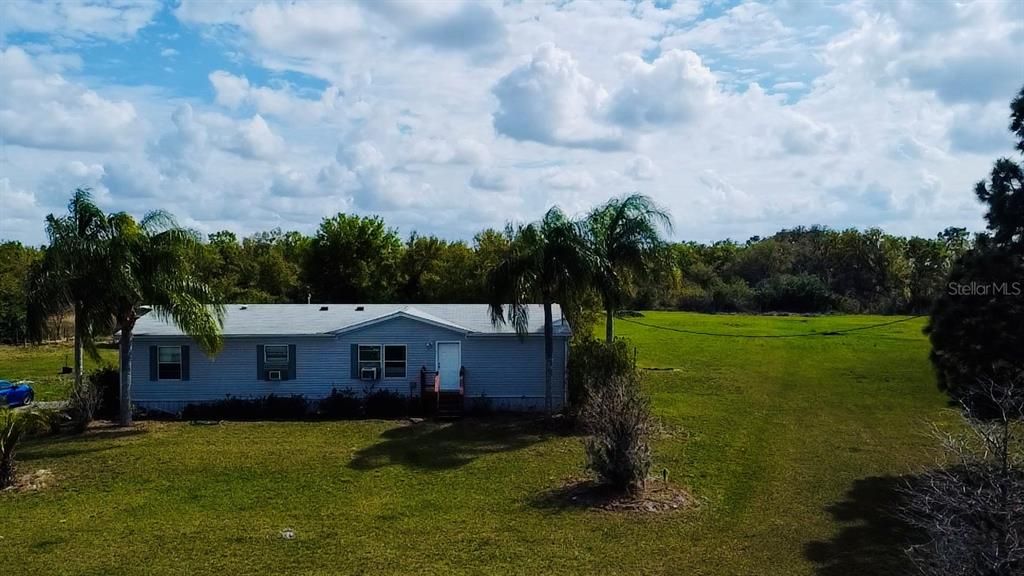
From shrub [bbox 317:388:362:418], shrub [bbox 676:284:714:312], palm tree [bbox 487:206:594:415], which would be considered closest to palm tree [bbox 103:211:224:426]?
shrub [bbox 317:388:362:418]

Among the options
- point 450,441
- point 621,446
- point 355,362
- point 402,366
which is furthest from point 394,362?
point 621,446

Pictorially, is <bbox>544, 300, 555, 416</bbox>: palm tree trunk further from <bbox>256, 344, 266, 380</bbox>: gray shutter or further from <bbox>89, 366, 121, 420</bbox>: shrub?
<bbox>89, 366, 121, 420</bbox>: shrub

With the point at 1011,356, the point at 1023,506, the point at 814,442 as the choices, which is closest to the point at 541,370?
the point at 814,442

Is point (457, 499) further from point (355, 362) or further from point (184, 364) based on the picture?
point (184, 364)

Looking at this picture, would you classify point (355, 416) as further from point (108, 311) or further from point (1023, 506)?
point (1023, 506)

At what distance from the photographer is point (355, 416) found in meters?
23.2

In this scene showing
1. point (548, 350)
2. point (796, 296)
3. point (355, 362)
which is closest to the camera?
point (548, 350)

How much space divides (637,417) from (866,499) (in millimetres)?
4698

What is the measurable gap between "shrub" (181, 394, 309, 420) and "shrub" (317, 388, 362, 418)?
596 millimetres

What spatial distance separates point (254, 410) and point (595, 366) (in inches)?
403

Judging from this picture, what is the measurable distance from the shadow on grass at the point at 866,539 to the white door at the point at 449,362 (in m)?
11.9

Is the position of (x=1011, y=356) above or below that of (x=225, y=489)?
above

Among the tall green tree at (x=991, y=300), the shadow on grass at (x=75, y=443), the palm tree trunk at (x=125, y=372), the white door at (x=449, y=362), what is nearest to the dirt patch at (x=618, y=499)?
the tall green tree at (x=991, y=300)

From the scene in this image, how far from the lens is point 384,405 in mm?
23344
